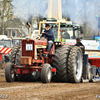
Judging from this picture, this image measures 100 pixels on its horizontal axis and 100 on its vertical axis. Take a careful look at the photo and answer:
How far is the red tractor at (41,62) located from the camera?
1008 cm

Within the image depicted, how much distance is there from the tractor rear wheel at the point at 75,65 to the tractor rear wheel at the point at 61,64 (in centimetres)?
13

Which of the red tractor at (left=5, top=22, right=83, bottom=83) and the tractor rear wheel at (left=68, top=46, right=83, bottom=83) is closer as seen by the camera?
the red tractor at (left=5, top=22, right=83, bottom=83)

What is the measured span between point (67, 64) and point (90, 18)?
14783 mm

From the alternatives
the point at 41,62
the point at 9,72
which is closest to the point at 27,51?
the point at 41,62

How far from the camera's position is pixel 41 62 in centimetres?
1046

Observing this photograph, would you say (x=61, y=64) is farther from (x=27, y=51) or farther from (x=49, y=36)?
(x=27, y=51)

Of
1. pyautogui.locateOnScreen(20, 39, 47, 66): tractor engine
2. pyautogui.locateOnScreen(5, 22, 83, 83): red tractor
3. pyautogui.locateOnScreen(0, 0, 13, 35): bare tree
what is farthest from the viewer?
pyautogui.locateOnScreen(0, 0, 13, 35): bare tree

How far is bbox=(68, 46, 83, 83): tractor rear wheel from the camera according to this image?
10.5 meters

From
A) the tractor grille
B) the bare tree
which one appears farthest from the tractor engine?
the bare tree

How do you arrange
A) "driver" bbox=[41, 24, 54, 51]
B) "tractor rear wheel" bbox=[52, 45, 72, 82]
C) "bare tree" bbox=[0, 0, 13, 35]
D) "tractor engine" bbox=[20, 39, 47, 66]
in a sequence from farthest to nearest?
1. "bare tree" bbox=[0, 0, 13, 35]
2. "driver" bbox=[41, 24, 54, 51]
3. "tractor rear wheel" bbox=[52, 45, 72, 82]
4. "tractor engine" bbox=[20, 39, 47, 66]

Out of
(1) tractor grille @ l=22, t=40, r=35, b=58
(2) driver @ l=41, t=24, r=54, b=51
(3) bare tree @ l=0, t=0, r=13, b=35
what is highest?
(3) bare tree @ l=0, t=0, r=13, b=35

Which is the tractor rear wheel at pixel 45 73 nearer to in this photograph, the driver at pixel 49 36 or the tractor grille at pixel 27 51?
the tractor grille at pixel 27 51

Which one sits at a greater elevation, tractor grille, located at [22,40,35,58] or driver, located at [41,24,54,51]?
driver, located at [41,24,54,51]

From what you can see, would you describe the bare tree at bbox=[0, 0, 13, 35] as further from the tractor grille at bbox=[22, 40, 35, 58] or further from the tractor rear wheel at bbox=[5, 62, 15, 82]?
the tractor rear wheel at bbox=[5, 62, 15, 82]
